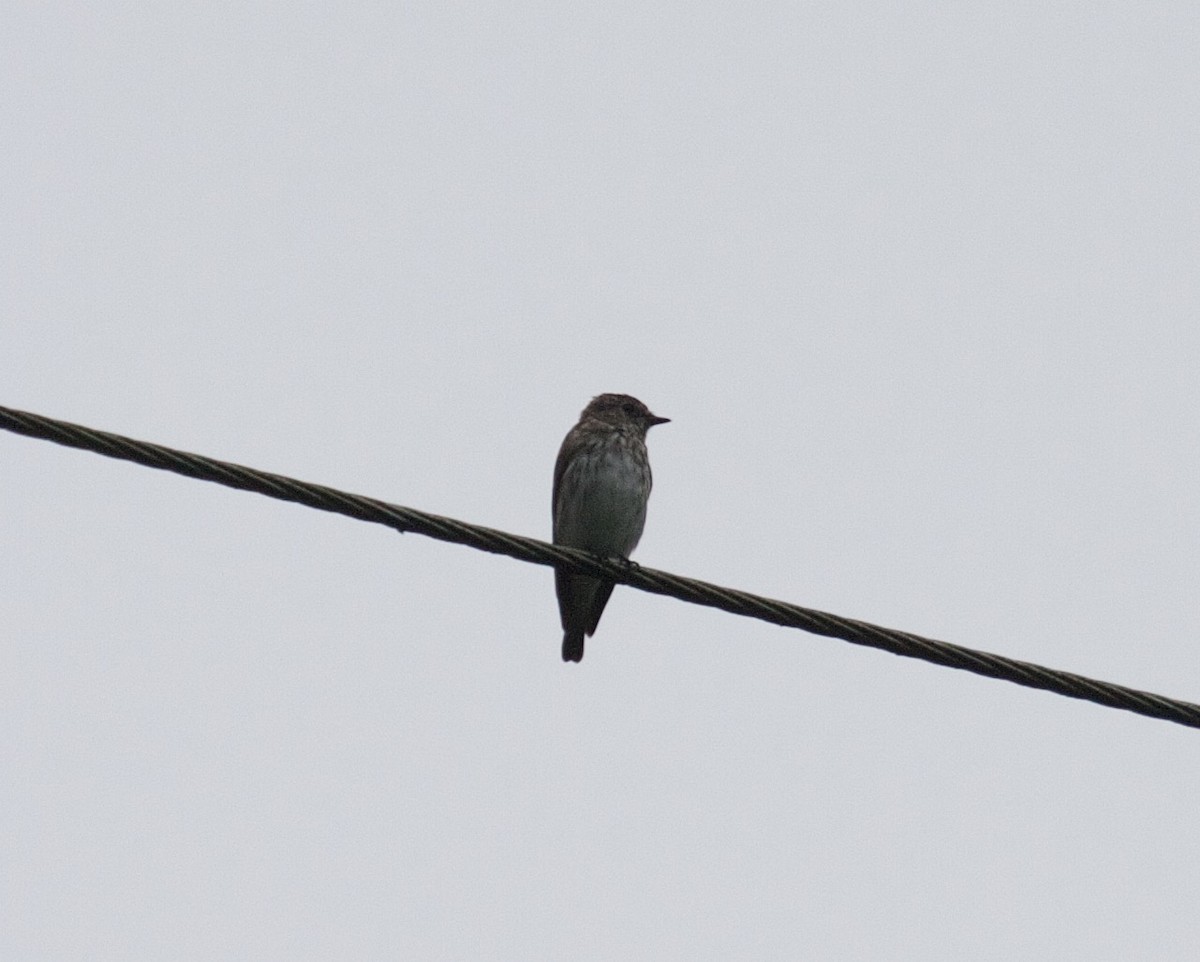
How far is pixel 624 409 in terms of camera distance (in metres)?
10.5

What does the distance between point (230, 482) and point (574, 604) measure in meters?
5.29

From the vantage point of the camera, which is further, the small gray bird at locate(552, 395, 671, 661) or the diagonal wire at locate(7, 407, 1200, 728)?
the small gray bird at locate(552, 395, 671, 661)

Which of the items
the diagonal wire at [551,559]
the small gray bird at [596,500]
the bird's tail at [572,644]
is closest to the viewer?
the diagonal wire at [551,559]

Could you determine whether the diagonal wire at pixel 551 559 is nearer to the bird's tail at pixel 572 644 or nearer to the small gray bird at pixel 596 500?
the small gray bird at pixel 596 500

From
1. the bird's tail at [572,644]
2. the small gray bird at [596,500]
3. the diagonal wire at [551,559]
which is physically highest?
the small gray bird at [596,500]

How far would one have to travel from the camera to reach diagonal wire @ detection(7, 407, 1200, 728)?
4.70 m

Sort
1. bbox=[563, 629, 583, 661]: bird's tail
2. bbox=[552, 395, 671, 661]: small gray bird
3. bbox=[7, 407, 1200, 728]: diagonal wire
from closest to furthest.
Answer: bbox=[7, 407, 1200, 728]: diagonal wire → bbox=[552, 395, 671, 661]: small gray bird → bbox=[563, 629, 583, 661]: bird's tail

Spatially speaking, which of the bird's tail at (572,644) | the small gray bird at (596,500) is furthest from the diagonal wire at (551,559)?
the bird's tail at (572,644)

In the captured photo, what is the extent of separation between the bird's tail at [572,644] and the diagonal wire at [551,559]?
451 cm

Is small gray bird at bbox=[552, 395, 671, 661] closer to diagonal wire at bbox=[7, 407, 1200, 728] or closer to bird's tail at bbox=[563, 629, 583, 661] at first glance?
bird's tail at bbox=[563, 629, 583, 661]

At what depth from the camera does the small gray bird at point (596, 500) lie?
954 centimetres

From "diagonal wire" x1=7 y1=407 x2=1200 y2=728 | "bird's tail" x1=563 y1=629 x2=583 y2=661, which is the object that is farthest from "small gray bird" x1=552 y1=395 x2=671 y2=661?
"diagonal wire" x1=7 y1=407 x2=1200 y2=728

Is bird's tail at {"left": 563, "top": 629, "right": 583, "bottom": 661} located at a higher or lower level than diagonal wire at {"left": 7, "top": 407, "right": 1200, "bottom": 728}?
lower

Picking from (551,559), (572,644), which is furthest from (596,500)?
(551,559)
